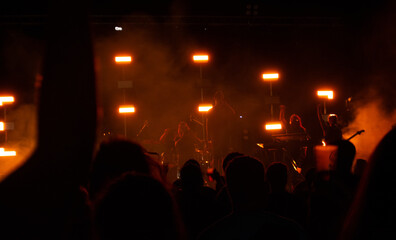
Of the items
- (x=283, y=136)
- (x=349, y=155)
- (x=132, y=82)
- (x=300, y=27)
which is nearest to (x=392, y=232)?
(x=349, y=155)

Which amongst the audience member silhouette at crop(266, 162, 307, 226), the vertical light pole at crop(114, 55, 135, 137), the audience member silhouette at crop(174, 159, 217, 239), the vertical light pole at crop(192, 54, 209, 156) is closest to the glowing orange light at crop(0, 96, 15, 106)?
the vertical light pole at crop(114, 55, 135, 137)

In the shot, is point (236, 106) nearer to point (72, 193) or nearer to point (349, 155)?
point (349, 155)

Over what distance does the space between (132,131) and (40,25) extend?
166 inches

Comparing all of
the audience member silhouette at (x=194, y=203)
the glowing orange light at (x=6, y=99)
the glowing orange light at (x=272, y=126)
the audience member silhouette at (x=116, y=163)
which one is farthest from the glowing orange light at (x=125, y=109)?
the audience member silhouette at (x=116, y=163)

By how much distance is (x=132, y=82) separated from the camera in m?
11.4

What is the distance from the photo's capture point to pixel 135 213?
1.06 m

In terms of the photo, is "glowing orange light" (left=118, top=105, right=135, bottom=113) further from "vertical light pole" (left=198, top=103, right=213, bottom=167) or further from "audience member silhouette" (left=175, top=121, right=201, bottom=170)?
"vertical light pole" (left=198, top=103, right=213, bottom=167)

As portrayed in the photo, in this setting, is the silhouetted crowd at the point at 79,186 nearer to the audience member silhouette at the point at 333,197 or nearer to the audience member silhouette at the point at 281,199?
the audience member silhouette at the point at 333,197

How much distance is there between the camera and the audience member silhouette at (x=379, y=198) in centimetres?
108

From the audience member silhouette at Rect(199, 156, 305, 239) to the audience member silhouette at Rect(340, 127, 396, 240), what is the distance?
3.26 feet

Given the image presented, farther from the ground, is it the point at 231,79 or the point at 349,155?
the point at 231,79

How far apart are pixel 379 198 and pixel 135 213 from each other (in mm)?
744

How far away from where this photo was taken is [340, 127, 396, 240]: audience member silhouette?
42.6 inches

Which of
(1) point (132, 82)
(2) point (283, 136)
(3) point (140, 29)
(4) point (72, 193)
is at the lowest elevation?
(2) point (283, 136)
